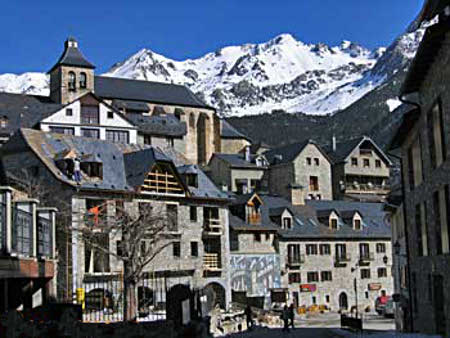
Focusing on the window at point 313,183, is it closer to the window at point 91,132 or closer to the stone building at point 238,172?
the stone building at point 238,172

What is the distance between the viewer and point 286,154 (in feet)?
283

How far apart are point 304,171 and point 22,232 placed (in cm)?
6700

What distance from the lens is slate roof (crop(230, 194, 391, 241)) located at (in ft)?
200

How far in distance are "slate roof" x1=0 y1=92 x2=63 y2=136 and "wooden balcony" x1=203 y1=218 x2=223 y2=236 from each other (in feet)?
84.2

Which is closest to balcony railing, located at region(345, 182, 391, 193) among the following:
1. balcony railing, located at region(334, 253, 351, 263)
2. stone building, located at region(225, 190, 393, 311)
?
stone building, located at region(225, 190, 393, 311)

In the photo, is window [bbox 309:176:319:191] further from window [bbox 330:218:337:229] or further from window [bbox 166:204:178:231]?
window [bbox 166:204:178:231]

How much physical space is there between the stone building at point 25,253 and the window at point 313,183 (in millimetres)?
63494

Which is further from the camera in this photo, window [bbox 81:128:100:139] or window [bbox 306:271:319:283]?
window [bbox 81:128:100:139]

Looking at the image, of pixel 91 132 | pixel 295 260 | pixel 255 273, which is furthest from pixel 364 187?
pixel 255 273

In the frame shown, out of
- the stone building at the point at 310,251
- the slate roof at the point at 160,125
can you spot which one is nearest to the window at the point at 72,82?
the slate roof at the point at 160,125

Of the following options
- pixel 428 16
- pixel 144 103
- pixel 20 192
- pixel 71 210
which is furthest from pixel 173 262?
pixel 144 103

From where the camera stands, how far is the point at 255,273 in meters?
57.4

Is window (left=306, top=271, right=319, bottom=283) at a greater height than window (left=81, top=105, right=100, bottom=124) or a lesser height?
lesser

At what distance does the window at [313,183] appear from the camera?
84875 millimetres
